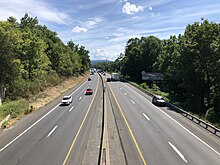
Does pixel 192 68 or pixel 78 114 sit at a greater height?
pixel 192 68

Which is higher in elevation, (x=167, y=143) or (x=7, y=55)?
(x=7, y=55)

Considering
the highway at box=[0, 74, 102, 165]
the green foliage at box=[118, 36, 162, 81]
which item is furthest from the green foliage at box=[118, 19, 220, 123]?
the green foliage at box=[118, 36, 162, 81]

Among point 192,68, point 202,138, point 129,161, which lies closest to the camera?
point 129,161

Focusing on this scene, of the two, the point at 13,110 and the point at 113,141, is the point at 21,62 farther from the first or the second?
the point at 113,141

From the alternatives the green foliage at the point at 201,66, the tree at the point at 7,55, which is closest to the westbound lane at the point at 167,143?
the green foliage at the point at 201,66

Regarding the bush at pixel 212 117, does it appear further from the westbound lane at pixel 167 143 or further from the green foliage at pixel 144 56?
the green foliage at pixel 144 56

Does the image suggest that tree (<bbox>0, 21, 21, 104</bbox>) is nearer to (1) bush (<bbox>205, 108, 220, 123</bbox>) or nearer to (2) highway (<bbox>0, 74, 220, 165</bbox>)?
(2) highway (<bbox>0, 74, 220, 165</bbox>)

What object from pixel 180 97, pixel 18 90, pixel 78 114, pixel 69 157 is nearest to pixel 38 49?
pixel 18 90

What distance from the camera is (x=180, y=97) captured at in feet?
187

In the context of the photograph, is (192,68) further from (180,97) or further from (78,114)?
(78,114)

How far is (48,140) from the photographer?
803 inches

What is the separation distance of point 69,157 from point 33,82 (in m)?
38.6

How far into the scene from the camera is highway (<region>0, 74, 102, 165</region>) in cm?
1603

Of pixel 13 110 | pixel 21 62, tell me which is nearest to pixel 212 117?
pixel 13 110
